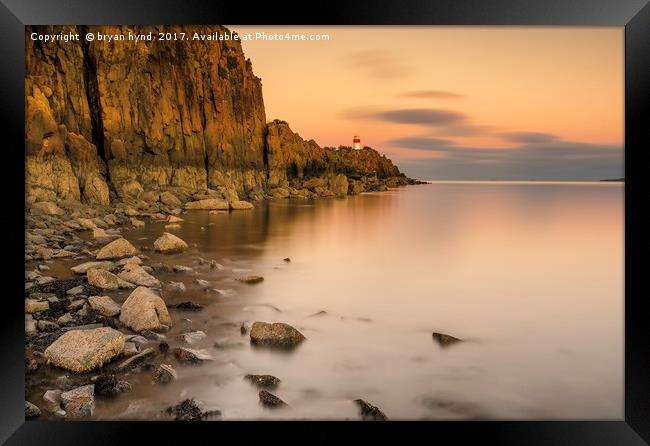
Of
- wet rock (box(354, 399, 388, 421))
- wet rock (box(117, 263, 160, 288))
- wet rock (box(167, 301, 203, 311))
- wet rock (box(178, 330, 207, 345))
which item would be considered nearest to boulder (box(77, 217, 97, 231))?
wet rock (box(117, 263, 160, 288))

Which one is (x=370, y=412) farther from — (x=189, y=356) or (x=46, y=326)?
(x=46, y=326)

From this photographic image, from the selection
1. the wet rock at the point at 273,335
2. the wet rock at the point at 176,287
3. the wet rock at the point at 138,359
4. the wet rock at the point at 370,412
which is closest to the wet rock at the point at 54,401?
the wet rock at the point at 138,359

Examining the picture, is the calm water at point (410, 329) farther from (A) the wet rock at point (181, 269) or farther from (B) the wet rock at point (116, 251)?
(B) the wet rock at point (116, 251)

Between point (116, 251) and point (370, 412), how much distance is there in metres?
6.83

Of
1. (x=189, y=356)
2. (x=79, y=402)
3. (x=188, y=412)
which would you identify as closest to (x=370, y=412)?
(x=188, y=412)

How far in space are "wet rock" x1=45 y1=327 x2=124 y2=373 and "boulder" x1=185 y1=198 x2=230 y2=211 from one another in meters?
18.5

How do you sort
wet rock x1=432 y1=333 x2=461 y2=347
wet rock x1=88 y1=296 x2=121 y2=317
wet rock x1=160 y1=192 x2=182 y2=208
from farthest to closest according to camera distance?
wet rock x1=160 y1=192 x2=182 y2=208
wet rock x1=432 y1=333 x2=461 y2=347
wet rock x1=88 y1=296 x2=121 y2=317

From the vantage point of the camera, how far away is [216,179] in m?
33.1

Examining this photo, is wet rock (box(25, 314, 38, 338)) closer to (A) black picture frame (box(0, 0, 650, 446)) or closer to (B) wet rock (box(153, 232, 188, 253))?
(A) black picture frame (box(0, 0, 650, 446))

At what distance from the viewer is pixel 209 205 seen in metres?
23.0

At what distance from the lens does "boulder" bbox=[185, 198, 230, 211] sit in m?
22.6

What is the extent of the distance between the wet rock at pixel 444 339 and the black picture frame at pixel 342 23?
85.4 inches

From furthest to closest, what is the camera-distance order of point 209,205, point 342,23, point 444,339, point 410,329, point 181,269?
1. point 209,205
2. point 181,269
3. point 410,329
4. point 444,339
5. point 342,23

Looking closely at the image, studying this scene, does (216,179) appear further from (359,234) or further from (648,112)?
(648,112)
